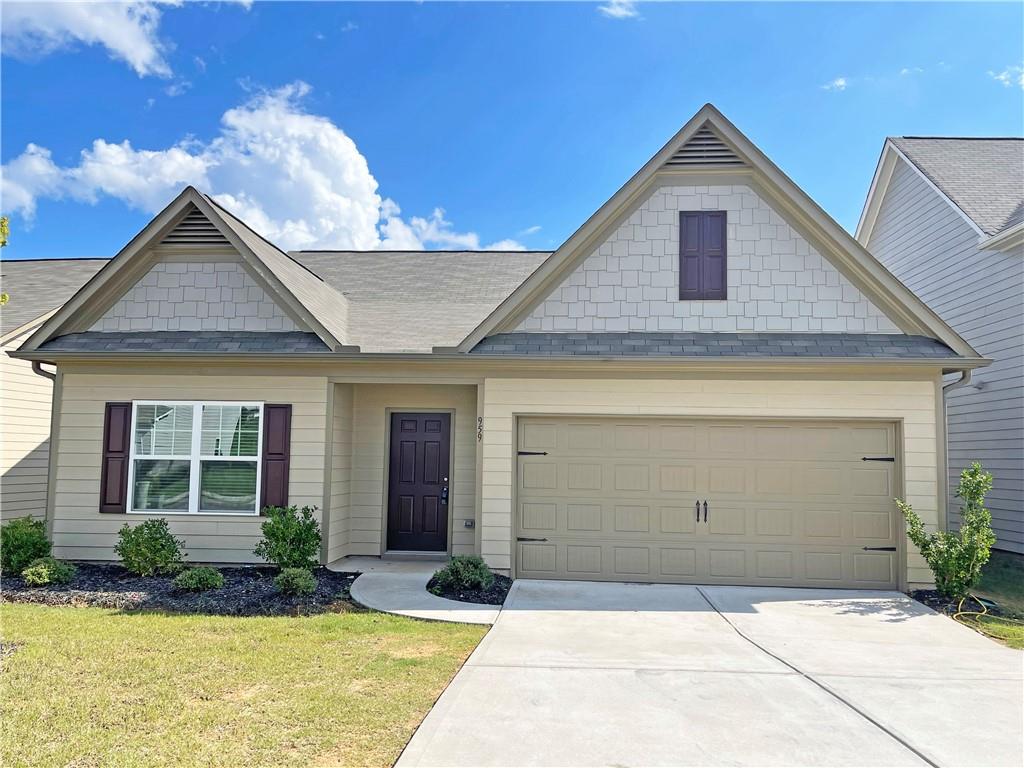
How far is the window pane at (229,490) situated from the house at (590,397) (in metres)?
0.03

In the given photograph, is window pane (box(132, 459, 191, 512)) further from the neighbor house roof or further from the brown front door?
the neighbor house roof

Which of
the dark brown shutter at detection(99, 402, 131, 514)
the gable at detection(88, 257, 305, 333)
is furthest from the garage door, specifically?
the dark brown shutter at detection(99, 402, 131, 514)

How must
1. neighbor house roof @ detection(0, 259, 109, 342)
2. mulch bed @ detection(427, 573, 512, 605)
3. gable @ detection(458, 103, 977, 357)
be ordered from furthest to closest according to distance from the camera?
neighbor house roof @ detection(0, 259, 109, 342), gable @ detection(458, 103, 977, 357), mulch bed @ detection(427, 573, 512, 605)

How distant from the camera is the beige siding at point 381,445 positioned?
10148 mm

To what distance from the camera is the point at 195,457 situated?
9.43m

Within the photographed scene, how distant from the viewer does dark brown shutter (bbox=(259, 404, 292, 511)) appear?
9.29m

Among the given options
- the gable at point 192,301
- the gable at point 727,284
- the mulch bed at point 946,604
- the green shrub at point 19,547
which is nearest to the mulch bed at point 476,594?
the gable at point 727,284

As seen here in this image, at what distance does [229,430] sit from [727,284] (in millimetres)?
7409

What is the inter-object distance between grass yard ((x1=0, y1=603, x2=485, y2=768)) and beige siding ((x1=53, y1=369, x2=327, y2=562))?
2323 mm

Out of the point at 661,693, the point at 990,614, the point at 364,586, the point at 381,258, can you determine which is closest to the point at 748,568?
the point at 990,614

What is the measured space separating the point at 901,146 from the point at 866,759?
1423 cm

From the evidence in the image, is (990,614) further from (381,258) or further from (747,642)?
(381,258)

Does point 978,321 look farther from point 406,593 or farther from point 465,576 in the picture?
point 406,593

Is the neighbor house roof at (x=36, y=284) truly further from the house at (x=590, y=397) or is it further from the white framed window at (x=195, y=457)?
the white framed window at (x=195, y=457)
